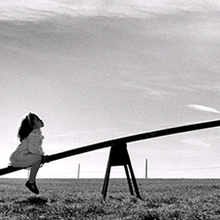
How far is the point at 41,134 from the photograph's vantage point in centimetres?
1182

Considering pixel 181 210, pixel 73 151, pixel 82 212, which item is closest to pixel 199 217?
pixel 181 210

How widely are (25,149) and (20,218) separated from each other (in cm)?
387

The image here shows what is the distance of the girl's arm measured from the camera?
11578 mm

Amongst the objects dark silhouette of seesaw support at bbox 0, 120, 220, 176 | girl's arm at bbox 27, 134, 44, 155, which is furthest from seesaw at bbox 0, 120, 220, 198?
girl's arm at bbox 27, 134, 44, 155

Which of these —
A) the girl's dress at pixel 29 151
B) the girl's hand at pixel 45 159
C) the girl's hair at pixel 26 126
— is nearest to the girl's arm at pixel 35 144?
the girl's dress at pixel 29 151

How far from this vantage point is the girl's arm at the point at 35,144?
38.0 ft

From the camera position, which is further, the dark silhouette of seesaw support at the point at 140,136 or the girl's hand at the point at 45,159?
the girl's hand at the point at 45,159

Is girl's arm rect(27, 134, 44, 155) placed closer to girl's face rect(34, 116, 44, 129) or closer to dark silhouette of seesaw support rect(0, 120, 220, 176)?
girl's face rect(34, 116, 44, 129)

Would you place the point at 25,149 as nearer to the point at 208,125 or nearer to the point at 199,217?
the point at 208,125

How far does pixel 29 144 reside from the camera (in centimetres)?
1167

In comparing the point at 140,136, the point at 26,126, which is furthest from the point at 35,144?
the point at 140,136

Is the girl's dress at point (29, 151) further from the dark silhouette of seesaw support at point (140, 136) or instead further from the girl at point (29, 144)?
the dark silhouette of seesaw support at point (140, 136)

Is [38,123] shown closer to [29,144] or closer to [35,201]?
[29,144]

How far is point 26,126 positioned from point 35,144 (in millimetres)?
511
